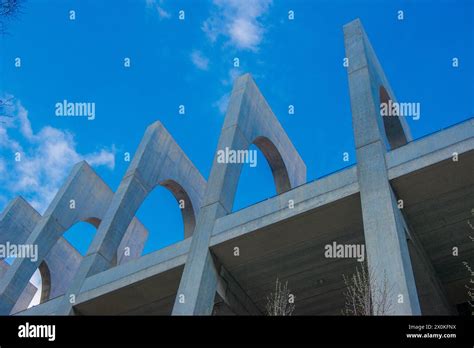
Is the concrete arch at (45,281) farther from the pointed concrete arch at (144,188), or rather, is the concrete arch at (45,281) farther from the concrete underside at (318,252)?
the concrete underside at (318,252)

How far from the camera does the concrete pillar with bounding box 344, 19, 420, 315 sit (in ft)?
31.8

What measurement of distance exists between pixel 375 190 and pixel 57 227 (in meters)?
14.4

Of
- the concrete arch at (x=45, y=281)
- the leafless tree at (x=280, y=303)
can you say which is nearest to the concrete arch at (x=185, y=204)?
the leafless tree at (x=280, y=303)

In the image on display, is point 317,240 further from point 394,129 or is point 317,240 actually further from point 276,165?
point 276,165

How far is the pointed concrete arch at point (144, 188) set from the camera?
1756 centimetres

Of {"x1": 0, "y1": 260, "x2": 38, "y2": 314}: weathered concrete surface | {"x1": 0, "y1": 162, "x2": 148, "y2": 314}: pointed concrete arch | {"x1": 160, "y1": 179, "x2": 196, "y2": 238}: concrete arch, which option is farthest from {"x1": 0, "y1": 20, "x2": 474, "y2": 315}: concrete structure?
{"x1": 0, "y1": 260, "x2": 38, "y2": 314}: weathered concrete surface

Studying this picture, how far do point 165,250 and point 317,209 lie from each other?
5.32 meters

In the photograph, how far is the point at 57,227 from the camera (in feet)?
68.9

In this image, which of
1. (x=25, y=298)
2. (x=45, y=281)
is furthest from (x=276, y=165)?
(x=25, y=298)
